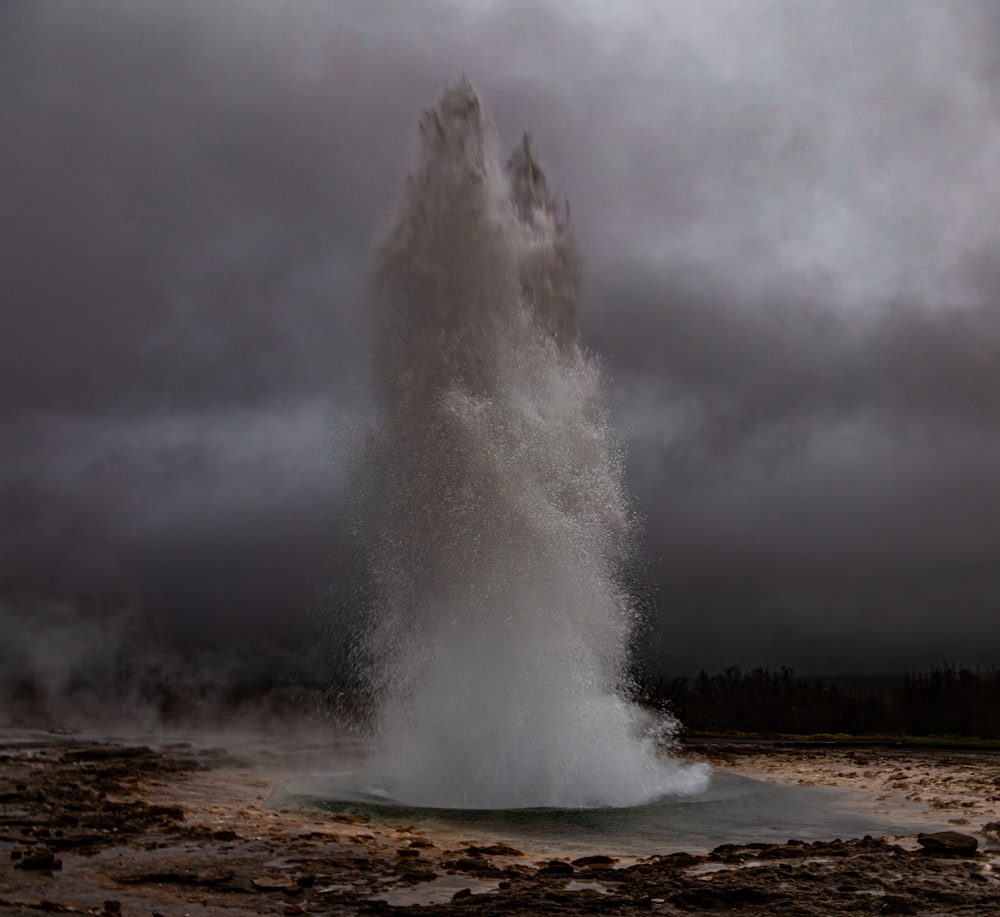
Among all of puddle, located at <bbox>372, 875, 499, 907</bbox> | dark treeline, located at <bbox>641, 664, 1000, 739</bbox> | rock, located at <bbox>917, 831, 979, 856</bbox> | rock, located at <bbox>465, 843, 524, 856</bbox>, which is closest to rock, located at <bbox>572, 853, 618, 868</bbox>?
rock, located at <bbox>465, 843, 524, 856</bbox>

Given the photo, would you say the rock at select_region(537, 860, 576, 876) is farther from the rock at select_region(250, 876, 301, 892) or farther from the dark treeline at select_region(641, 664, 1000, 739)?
the dark treeline at select_region(641, 664, 1000, 739)

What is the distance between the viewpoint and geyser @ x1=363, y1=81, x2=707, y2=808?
51.6ft

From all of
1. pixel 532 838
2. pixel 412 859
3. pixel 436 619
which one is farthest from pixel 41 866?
pixel 436 619

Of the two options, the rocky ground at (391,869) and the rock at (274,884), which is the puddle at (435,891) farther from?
the rock at (274,884)

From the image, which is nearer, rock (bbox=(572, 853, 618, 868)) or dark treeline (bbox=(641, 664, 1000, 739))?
rock (bbox=(572, 853, 618, 868))

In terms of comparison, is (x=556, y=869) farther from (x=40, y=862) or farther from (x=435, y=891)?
(x=40, y=862)

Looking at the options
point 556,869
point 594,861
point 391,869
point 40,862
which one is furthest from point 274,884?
point 594,861

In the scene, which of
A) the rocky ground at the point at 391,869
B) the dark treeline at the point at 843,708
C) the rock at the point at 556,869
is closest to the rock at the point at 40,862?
the rocky ground at the point at 391,869

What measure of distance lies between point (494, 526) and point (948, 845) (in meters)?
9.21

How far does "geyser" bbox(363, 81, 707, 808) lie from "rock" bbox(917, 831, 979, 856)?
6.05 metres

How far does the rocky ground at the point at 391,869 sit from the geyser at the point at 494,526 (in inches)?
132

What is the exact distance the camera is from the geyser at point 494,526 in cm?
1573

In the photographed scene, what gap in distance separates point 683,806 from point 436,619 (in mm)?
5516

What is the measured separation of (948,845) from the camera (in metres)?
9.93
